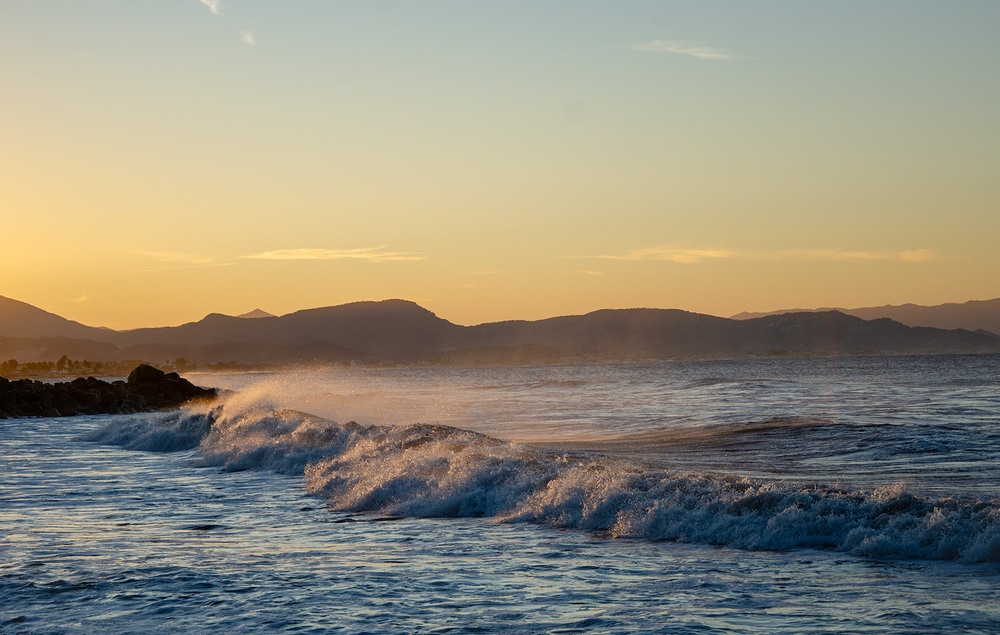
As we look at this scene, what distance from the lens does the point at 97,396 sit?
52719mm

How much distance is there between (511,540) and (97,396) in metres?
48.2

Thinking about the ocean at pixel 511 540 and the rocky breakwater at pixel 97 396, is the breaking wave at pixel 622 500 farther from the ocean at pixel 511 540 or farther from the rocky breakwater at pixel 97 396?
the rocky breakwater at pixel 97 396

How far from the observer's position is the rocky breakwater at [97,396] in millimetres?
48281

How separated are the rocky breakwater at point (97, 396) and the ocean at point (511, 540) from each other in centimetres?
2919

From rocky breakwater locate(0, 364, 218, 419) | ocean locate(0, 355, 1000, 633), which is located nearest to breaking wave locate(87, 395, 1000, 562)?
ocean locate(0, 355, 1000, 633)

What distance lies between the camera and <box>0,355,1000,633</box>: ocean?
747 cm

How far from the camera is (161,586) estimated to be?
8.62 m

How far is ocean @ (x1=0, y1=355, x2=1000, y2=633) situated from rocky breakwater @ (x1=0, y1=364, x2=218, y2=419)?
95.8 feet

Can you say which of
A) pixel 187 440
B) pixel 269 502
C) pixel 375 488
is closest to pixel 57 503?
pixel 269 502

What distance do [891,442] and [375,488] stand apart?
1266 centimetres

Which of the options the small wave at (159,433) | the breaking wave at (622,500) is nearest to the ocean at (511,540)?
the breaking wave at (622,500)

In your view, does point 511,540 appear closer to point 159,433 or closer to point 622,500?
point 622,500

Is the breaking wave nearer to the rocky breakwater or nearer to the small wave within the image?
the small wave

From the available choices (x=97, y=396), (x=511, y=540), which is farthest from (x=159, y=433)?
(x=97, y=396)
